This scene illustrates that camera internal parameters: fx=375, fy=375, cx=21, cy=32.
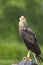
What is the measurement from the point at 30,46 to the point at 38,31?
13.6 meters

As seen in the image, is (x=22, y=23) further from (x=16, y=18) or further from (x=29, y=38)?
(x=16, y=18)

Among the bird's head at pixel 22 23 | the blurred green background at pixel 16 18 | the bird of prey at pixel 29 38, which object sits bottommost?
the bird of prey at pixel 29 38

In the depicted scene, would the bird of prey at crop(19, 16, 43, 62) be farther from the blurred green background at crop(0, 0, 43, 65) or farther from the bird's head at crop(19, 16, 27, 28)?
the blurred green background at crop(0, 0, 43, 65)

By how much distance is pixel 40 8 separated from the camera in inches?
795

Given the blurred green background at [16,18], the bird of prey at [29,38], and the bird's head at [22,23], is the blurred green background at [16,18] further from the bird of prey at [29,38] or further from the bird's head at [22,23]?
the bird's head at [22,23]

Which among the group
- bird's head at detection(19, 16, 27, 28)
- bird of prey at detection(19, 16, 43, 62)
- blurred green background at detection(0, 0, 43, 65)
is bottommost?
bird of prey at detection(19, 16, 43, 62)

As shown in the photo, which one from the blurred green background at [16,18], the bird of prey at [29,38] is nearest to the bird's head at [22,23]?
the bird of prey at [29,38]

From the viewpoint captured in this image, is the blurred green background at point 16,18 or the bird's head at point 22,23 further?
the blurred green background at point 16,18

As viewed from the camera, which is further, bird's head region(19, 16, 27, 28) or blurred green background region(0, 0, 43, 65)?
blurred green background region(0, 0, 43, 65)

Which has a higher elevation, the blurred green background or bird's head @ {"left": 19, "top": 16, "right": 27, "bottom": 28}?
the blurred green background

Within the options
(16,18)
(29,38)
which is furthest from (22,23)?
(16,18)

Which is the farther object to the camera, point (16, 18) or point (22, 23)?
point (16, 18)

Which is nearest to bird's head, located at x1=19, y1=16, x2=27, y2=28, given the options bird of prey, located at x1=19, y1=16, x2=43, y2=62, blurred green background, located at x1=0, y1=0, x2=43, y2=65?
bird of prey, located at x1=19, y1=16, x2=43, y2=62

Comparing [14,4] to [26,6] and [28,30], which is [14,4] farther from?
[28,30]
